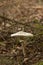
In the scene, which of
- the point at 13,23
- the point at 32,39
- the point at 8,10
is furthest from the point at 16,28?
the point at 8,10

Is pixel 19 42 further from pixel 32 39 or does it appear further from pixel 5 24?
pixel 5 24

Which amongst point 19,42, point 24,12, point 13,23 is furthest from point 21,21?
point 19,42

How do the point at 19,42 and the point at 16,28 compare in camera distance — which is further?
the point at 16,28

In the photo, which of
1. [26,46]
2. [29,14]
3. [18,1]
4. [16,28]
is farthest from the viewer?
[18,1]

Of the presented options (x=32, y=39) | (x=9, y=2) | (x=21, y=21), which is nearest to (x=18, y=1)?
(x=9, y=2)

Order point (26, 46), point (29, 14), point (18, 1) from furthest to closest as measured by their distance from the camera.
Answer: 1. point (18, 1)
2. point (29, 14)
3. point (26, 46)

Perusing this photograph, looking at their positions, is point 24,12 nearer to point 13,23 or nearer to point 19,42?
point 13,23

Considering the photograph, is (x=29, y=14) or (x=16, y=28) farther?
(x=29, y=14)

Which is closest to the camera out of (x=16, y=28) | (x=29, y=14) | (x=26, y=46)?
(x=26, y=46)
